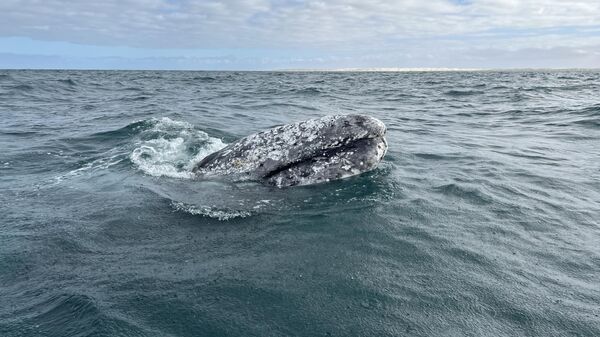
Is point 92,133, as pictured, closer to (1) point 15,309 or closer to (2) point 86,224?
(2) point 86,224

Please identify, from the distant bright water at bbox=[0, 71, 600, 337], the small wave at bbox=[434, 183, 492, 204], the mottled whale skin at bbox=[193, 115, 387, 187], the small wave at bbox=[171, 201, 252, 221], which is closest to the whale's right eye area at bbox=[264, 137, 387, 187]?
the mottled whale skin at bbox=[193, 115, 387, 187]

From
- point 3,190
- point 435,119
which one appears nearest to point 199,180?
point 3,190

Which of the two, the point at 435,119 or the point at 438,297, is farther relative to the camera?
the point at 435,119

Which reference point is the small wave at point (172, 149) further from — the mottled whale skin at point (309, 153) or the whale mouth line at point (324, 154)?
the whale mouth line at point (324, 154)

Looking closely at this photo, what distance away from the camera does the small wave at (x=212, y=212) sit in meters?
7.62

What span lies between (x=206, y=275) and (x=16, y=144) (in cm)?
1256

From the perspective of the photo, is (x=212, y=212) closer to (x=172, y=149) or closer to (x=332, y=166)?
(x=332, y=166)

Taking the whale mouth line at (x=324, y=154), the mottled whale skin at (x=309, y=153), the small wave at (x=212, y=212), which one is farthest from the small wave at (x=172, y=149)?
A: the small wave at (x=212, y=212)

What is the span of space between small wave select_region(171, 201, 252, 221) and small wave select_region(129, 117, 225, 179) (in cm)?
233

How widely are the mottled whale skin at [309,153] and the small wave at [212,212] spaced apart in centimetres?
197

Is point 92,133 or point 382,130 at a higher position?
point 382,130

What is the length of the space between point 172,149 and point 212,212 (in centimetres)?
639

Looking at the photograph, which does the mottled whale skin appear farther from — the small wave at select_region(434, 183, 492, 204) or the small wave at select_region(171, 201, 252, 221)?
the small wave at select_region(171, 201, 252, 221)

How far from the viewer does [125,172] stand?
36.2ft
